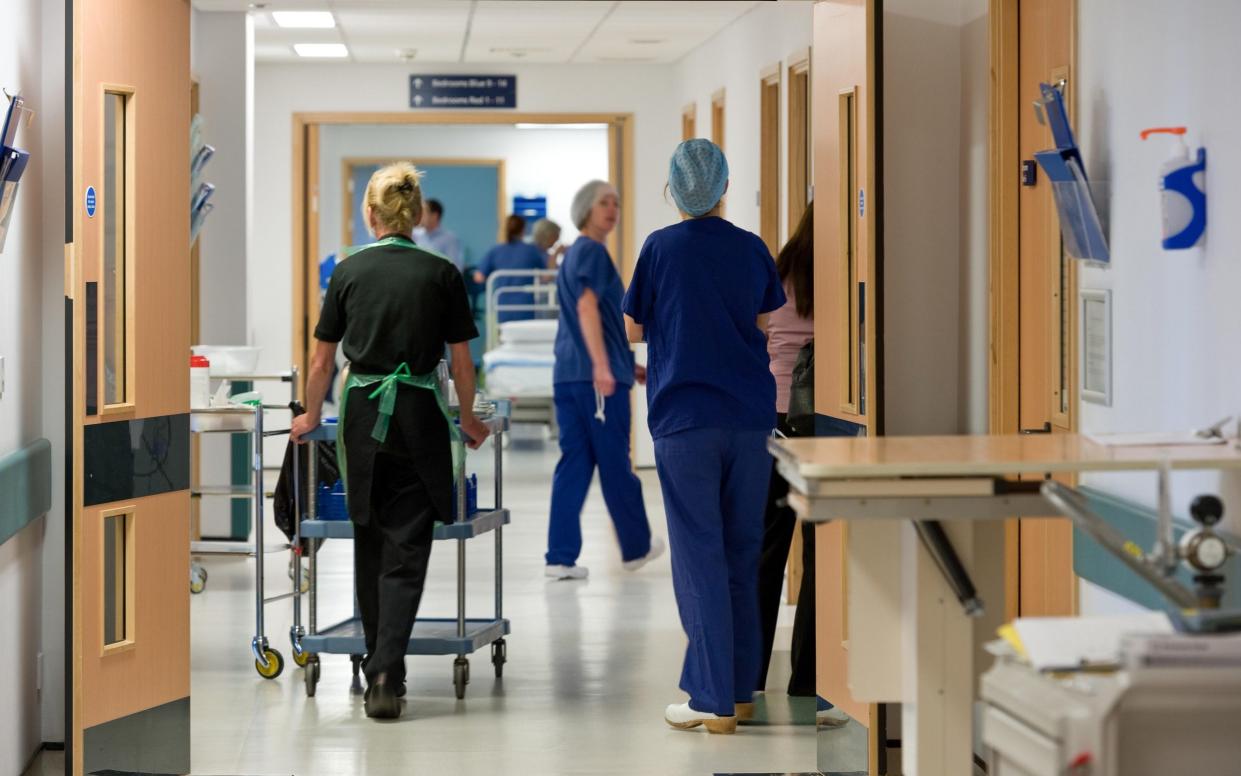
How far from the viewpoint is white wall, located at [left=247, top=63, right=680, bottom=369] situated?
11.3m

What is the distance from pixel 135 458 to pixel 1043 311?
2313 millimetres

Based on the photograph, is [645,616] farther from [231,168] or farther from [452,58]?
[452,58]

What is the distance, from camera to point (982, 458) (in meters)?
2.71

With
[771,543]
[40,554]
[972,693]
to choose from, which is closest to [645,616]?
[771,543]

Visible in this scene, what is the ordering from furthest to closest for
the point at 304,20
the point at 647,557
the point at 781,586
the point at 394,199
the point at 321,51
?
the point at 321,51 → the point at 304,20 → the point at 647,557 → the point at 781,586 → the point at 394,199

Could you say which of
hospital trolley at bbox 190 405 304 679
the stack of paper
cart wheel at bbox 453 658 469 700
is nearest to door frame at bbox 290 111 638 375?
hospital trolley at bbox 190 405 304 679

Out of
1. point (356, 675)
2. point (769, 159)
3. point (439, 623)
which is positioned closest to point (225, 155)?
point (769, 159)

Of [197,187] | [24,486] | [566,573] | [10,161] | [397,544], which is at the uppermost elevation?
[197,187]

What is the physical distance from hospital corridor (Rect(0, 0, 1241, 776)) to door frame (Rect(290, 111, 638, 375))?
14.7 feet

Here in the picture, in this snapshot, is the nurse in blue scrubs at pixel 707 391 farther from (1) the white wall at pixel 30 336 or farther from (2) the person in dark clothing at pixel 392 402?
(1) the white wall at pixel 30 336

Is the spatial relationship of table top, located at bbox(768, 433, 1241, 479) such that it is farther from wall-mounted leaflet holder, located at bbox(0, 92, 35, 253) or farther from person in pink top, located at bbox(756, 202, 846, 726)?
person in pink top, located at bbox(756, 202, 846, 726)

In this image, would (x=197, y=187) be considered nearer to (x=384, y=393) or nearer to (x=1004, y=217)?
(x=384, y=393)

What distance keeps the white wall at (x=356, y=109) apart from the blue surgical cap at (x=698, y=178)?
6.37m

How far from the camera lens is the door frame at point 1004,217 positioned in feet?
14.1
